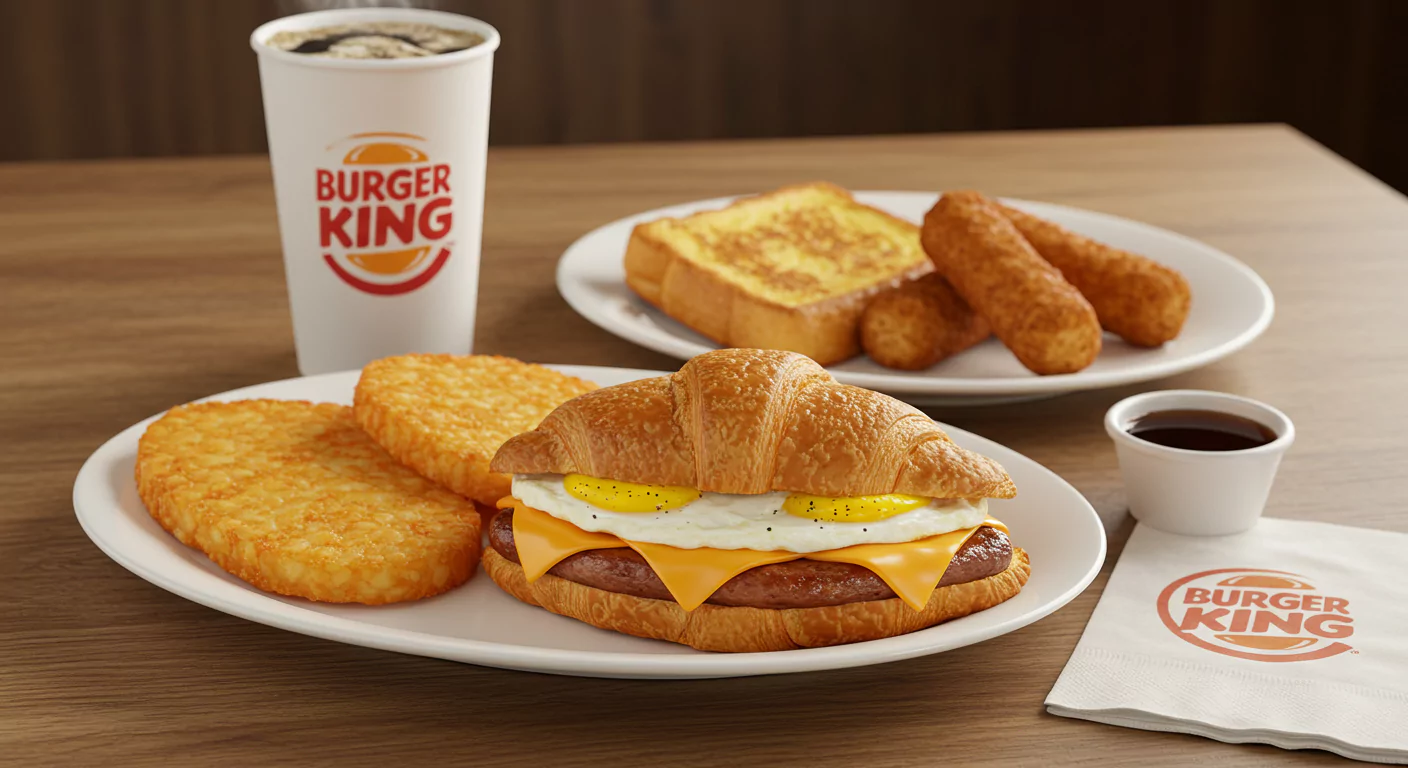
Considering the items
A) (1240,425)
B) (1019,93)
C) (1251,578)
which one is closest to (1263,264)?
(1240,425)

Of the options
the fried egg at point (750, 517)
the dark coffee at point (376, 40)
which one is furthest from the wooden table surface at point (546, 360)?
the dark coffee at point (376, 40)

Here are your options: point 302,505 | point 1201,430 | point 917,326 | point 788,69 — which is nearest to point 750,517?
point 302,505

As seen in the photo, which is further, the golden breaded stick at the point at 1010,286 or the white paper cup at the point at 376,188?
the golden breaded stick at the point at 1010,286

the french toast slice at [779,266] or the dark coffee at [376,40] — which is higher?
the dark coffee at [376,40]

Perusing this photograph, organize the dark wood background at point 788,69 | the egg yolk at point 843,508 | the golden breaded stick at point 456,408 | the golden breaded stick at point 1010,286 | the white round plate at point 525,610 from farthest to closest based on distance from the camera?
the dark wood background at point 788,69
the golden breaded stick at point 1010,286
the golden breaded stick at point 456,408
the egg yolk at point 843,508
the white round plate at point 525,610

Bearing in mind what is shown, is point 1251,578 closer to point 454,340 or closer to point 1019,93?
point 454,340

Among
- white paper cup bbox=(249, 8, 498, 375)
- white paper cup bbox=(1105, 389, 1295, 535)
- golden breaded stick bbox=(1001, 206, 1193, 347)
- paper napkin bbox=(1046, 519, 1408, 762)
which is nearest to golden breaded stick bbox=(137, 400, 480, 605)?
white paper cup bbox=(249, 8, 498, 375)

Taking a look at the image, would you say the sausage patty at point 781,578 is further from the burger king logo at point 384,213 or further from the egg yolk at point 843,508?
the burger king logo at point 384,213
